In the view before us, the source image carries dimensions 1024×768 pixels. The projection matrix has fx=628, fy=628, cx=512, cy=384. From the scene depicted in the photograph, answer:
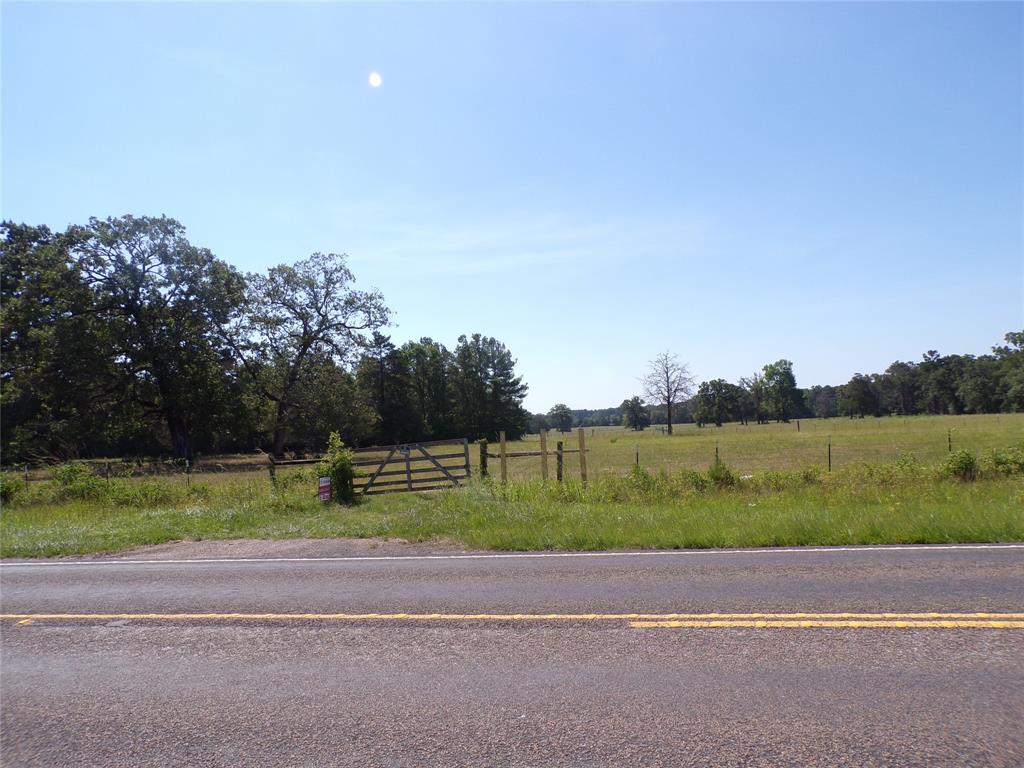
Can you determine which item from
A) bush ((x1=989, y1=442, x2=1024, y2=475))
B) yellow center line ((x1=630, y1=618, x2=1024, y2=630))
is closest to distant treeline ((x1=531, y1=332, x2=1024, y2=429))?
bush ((x1=989, y1=442, x2=1024, y2=475))

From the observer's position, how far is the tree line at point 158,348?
1622 inches

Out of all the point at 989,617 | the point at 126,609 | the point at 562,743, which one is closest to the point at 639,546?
the point at 989,617

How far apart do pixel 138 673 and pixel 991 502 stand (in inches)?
526

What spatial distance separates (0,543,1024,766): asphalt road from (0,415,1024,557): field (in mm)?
2015

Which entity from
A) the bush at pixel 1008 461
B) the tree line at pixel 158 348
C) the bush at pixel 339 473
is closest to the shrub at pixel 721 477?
the bush at pixel 1008 461

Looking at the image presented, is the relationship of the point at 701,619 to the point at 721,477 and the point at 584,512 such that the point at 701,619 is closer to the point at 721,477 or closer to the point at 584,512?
the point at 584,512

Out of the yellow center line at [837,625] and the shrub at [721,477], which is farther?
the shrub at [721,477]

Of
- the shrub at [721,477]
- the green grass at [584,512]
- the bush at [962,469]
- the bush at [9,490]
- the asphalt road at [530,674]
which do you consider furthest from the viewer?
the bush at [9,490]

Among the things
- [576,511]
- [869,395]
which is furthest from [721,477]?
[869,395]

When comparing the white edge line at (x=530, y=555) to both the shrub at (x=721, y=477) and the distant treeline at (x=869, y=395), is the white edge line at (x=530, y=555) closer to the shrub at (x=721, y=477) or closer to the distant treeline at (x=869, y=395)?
the shrub at (x=721, y=477)

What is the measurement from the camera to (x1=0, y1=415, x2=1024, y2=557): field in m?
10.0

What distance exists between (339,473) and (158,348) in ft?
107

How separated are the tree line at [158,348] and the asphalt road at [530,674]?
132ft

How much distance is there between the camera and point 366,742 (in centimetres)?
393
